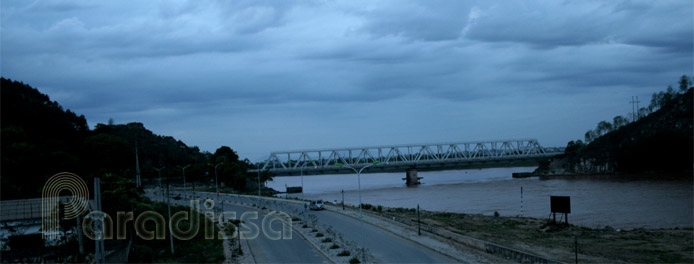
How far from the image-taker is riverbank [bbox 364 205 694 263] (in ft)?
86.5

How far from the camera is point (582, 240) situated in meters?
32.9

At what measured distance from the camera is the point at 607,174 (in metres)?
130

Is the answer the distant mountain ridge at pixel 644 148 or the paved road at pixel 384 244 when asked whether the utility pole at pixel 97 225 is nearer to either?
the paved road at pixel 384 244

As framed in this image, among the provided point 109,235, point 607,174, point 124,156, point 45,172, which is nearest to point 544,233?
point 109,235

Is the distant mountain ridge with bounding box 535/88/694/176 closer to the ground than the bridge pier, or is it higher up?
higher up

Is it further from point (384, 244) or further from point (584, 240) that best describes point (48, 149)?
point (584, 240)

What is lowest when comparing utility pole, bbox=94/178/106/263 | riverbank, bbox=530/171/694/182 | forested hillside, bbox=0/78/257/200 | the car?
riverbank, bbox=530/171/694/182

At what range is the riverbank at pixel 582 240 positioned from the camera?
26359 millimetres

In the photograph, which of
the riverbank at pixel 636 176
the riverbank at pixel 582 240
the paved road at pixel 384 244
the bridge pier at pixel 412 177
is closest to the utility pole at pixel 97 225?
the paved road at pixel 384 244

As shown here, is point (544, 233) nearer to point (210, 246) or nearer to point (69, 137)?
point (210, 246)

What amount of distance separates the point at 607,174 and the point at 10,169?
124464mm

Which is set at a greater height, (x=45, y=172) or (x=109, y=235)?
(x=45, y=172)

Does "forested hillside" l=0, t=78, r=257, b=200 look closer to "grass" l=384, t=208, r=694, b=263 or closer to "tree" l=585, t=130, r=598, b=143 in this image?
"grass" l=384, t=208, r=694, b=263

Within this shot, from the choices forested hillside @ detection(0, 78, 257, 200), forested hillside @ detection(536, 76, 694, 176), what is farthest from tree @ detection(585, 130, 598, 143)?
forested hillside @ detection(0, 78, 257, 200)
